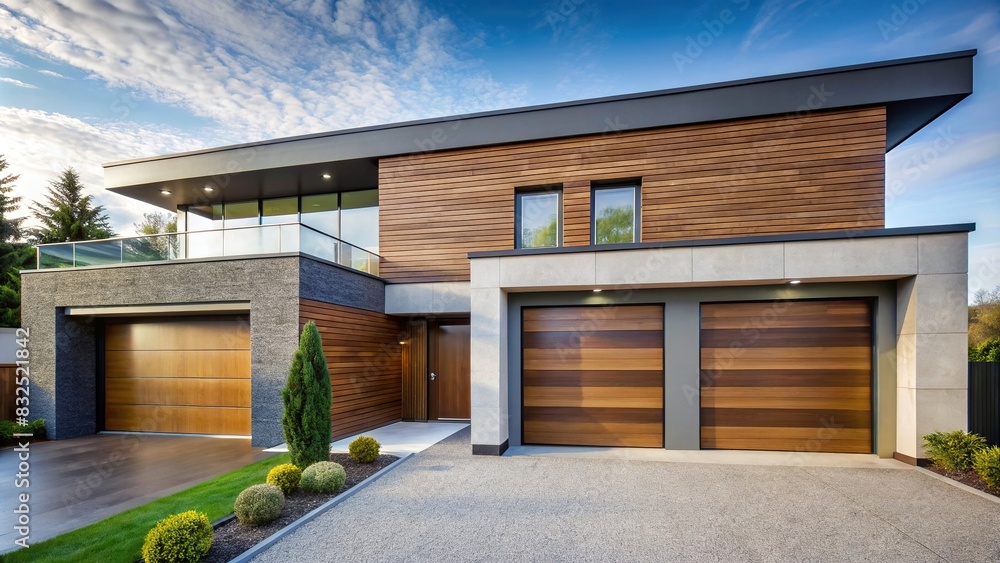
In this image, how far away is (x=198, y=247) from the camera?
8.62 metres

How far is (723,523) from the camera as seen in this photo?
4.20 m

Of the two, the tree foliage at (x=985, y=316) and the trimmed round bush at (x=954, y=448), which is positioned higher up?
the tree foliage at (x=985, y=316)

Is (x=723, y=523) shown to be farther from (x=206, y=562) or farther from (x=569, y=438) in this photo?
(x=206, y=562)

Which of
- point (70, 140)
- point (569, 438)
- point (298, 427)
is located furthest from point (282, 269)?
point (70, 140)

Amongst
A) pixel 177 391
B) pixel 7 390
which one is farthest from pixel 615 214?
pixel 7 390

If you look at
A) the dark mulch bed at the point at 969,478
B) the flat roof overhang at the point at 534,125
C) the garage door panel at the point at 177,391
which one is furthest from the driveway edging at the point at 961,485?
the garage door panel at the point at 177,391

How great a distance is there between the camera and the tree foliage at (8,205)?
75.4 ft

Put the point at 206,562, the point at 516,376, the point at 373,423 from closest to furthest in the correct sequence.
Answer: the point at 206,562 → the point at 516,376 → the point at 373,423

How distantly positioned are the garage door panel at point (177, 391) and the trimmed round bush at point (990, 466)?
38.0 ft

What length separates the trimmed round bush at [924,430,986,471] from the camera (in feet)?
18.0

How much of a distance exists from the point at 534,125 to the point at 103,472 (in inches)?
384

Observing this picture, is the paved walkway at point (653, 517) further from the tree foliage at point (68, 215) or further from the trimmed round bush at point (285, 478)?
the tree foliage at point (68, 215)

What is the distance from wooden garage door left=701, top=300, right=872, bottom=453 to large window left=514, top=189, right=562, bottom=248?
3.71m

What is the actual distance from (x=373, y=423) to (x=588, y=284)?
586 centimetres
